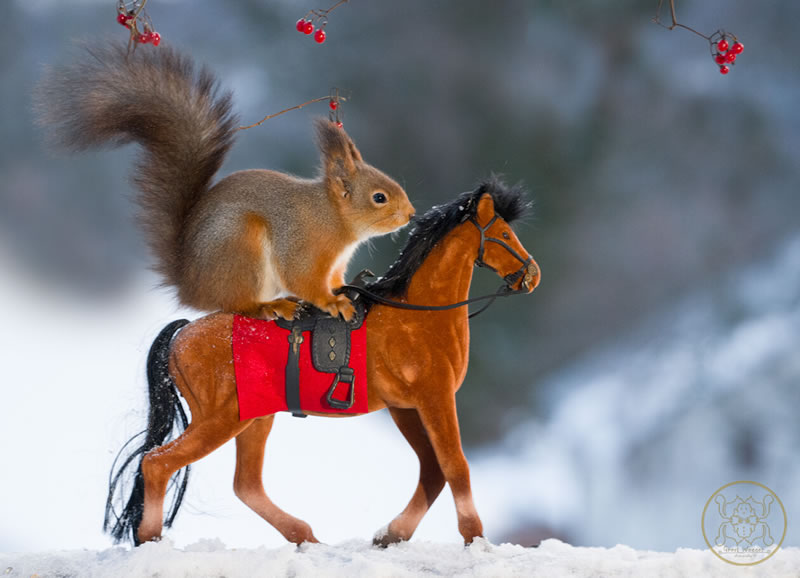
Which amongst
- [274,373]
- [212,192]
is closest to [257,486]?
[274,373]

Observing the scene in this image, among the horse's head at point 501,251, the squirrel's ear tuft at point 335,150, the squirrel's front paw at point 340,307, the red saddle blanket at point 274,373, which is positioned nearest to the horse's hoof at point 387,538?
the red saddle blanket at point 274,373

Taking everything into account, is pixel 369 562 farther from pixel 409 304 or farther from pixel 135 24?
pixel 135 24

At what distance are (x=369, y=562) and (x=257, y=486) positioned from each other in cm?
52

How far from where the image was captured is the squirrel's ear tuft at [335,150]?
83.8 inches

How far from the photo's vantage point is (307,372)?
2104 millimetres

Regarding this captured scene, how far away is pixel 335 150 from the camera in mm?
2131

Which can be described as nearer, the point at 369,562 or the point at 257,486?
the point at 369,562

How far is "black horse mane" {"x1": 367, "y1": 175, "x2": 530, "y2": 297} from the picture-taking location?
2223 millimetres

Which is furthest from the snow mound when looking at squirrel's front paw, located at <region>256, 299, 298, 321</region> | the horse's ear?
the horse's ear

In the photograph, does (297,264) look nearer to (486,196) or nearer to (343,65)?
(486,196)

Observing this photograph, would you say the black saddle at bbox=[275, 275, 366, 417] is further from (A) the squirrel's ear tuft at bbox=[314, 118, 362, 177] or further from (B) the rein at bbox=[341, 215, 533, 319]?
(A) the squirrel's ear tuft at bbox=[314, 118, 362, 177]

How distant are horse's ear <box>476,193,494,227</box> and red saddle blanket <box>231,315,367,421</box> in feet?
1.69

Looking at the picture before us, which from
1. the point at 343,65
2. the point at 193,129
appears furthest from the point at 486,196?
the point at 343,65

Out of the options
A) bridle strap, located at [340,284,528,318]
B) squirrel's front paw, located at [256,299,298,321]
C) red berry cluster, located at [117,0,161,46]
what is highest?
red berry cluster, located at [117,0,161,46]
